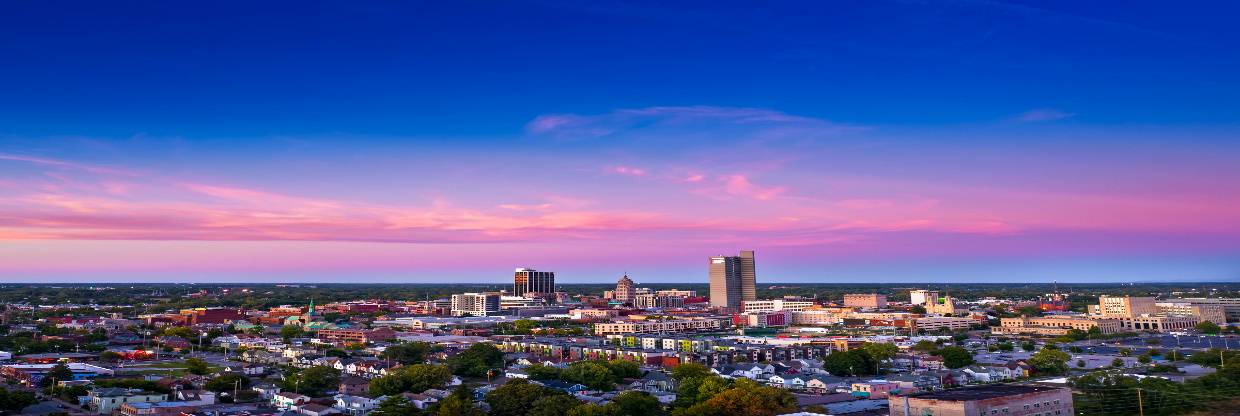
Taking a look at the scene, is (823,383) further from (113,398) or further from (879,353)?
(113,398)

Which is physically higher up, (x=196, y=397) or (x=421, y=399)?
(x=196, y=397)

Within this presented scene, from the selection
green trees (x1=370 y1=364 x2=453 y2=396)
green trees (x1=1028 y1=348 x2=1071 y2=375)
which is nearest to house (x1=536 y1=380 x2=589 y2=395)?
green trees (x1=370 y1=364 x2=453 y2=396)

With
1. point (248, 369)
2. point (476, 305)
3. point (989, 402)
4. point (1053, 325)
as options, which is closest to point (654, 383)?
point (989, 402)

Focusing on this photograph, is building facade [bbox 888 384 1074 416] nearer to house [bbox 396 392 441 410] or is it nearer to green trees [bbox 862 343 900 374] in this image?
house [bbox 396 392 441 410]

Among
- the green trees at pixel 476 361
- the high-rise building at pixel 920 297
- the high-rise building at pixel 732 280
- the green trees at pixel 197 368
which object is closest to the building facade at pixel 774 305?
the high-rise building at pixel 732 280

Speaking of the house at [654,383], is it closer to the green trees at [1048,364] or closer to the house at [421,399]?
the house at [421,399]

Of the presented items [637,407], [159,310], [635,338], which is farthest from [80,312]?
[637,407]
